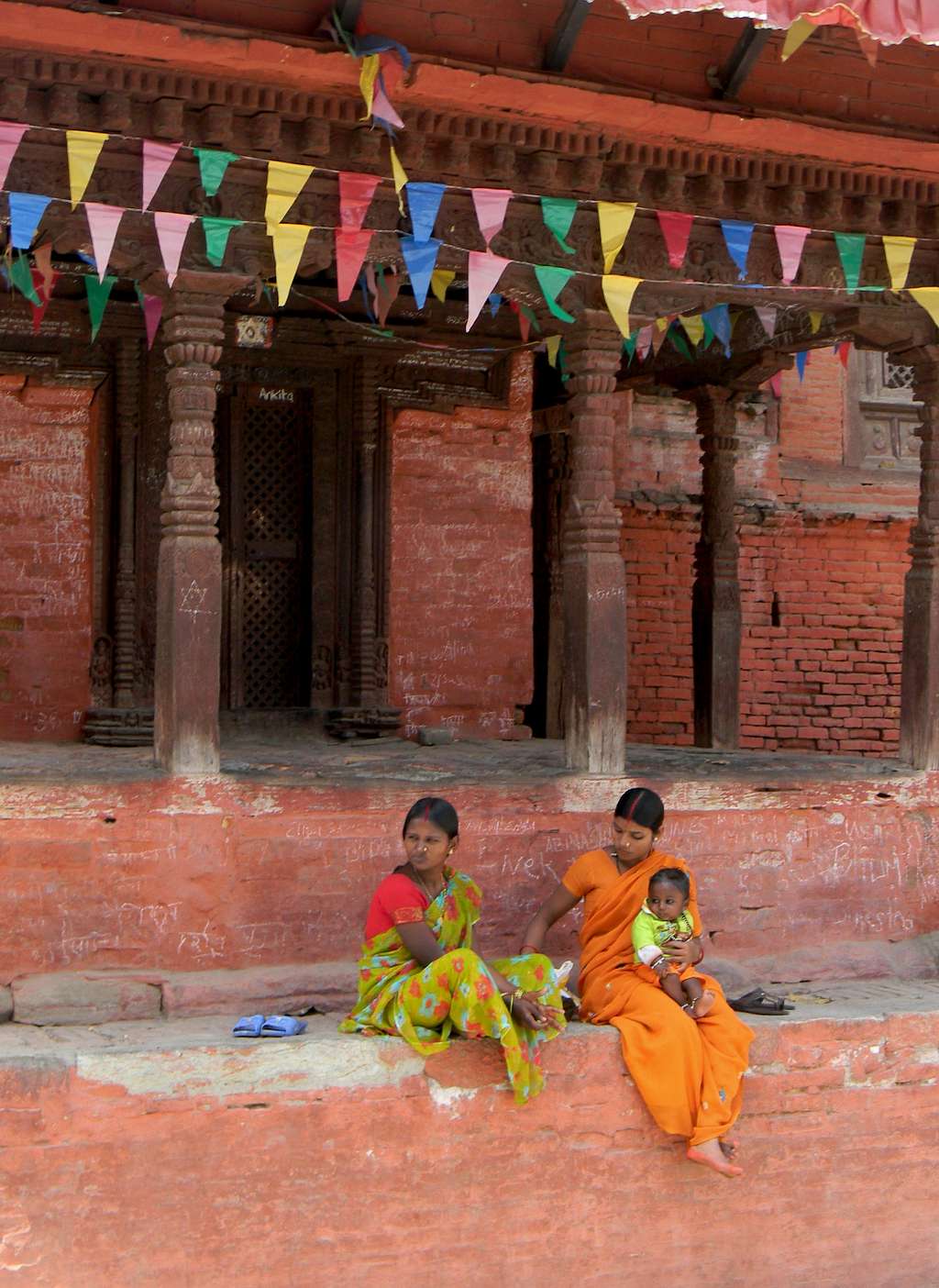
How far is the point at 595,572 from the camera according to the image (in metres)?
7.25

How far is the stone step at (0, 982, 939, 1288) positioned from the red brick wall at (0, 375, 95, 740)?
3.29 m

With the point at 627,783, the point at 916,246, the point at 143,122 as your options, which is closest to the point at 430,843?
the point at 627,783

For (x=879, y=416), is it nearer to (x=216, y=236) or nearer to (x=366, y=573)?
(x=366, y=573)

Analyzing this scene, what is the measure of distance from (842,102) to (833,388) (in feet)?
19.4

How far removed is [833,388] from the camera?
13070 millimetres

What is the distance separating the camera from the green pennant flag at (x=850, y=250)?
7.59m

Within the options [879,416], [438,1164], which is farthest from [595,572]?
[879,416]

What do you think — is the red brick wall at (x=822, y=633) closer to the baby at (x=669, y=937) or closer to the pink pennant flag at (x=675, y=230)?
the pink pennant flag at (x=675, y=230)

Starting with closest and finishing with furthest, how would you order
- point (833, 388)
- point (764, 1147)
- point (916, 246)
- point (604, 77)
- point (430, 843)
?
point (430, 843) → point (764, 1147) → point (604, 77) → point (916, 246) → point (833, 388)

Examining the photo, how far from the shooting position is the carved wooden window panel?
13164mm

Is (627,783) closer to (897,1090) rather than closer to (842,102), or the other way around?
(897,1090)

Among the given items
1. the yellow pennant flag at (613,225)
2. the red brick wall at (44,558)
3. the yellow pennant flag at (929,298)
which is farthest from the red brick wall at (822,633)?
the yellow pennant flag at (613,225)

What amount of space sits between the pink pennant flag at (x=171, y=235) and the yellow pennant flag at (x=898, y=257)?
329 cm

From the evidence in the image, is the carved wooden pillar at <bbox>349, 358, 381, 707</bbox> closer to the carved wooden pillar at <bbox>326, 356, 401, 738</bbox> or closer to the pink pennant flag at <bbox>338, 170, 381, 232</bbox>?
the carved wooden pillar at <bbox>326, 356, 401, 738</bbox>
